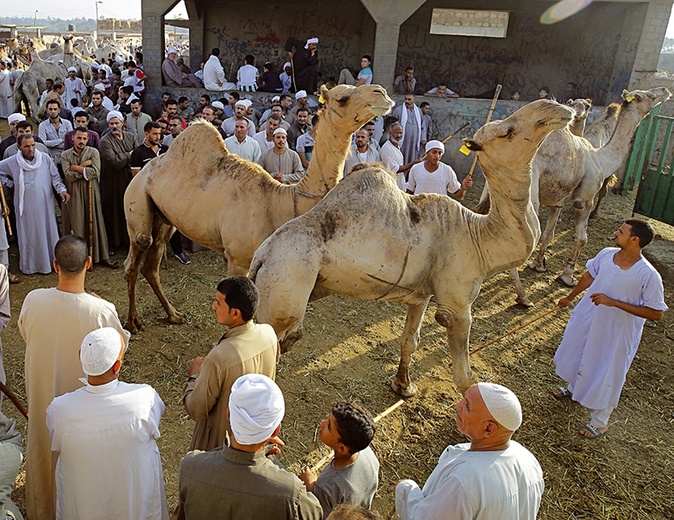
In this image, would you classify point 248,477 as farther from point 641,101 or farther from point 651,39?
point 651,39

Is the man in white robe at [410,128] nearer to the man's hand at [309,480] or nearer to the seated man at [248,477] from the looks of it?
the man's hand at [309,480]

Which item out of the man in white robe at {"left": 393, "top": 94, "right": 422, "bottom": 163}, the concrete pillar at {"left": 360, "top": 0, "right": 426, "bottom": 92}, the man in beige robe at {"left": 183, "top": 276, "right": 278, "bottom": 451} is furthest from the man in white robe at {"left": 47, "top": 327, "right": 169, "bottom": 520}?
the concrete pillar at {"left": 360, "top": 0, "right": 426, "bottom": 92}

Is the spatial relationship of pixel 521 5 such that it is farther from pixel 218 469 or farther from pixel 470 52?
pixel 218 469

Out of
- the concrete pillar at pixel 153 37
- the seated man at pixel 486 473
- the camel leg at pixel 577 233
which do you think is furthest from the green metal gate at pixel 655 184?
the concrete pillar at pixel 153 37

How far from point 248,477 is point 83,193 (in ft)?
21.2

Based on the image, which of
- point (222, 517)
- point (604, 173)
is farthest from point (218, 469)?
point (604, 173)

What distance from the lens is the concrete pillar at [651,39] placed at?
13.2 m

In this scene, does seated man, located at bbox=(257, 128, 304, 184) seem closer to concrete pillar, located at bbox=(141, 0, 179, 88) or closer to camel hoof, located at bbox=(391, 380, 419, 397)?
camel hoof, located at bbox=(391, 380, 419, 397)

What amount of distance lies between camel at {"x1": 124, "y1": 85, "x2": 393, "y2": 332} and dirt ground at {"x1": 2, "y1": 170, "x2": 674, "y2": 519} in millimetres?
1263

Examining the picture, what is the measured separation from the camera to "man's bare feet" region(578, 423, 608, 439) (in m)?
4.95

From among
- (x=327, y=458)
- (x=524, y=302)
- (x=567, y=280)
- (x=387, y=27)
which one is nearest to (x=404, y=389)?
(x=327, y=458)

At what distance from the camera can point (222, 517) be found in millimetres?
2244

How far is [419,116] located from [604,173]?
4.53 metres

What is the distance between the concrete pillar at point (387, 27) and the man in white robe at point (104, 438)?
39.3 ft
